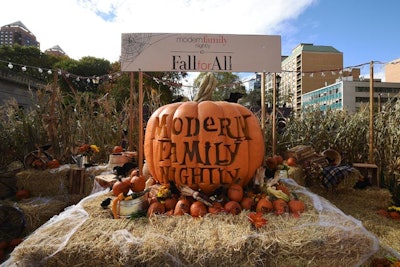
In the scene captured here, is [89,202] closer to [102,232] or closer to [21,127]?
[102,232]

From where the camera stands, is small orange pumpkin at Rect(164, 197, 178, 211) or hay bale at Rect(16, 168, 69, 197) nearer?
small orange pumpkin at Rect(164, 197, 178, 211)

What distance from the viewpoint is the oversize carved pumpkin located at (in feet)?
7.27

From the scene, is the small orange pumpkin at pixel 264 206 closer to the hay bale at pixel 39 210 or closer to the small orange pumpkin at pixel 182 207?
the small orange pumpkin at pixel 182 207

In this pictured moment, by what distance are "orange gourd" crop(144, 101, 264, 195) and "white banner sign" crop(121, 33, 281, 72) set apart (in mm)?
701

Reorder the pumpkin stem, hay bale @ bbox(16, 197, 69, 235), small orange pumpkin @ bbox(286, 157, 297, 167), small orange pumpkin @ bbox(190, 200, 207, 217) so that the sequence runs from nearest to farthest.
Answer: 1. small orange pumpkin @ bbox(190, 200, 207, 217)
2. the pumpkin stem
3. hay bale @ bbox(16, 197, 69, 235)
4. small orange pumpkin @ bbox(286, 157, 297, 167)

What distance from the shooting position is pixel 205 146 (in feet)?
7.22

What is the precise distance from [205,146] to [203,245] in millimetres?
887

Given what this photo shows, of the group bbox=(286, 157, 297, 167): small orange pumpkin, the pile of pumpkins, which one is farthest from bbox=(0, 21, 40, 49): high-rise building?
the pile of pumpkins

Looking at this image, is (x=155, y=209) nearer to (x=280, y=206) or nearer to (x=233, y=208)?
(x=233, y=208)

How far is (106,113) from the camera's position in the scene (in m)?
6.38

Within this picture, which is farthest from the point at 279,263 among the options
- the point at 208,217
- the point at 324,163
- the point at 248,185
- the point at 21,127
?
the point at 21,127

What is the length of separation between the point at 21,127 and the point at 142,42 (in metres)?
3.74

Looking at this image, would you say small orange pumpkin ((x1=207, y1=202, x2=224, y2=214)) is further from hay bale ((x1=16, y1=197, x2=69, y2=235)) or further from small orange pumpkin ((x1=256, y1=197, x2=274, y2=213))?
hay bale ((x1=16, y1=197, x2=69, y2=235))

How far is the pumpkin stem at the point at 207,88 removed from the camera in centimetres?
259
